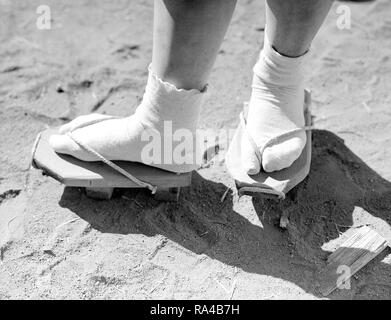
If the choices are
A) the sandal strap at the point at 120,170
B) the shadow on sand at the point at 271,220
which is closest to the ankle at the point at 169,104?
the sandal strap at the point at 120,170

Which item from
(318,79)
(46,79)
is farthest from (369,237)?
(46,79)

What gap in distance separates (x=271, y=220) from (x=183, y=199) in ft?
0.90

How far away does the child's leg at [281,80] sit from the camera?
150 centimetres

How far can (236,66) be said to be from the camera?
2258mm

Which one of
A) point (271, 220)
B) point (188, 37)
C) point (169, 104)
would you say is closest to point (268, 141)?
point (271, 220)

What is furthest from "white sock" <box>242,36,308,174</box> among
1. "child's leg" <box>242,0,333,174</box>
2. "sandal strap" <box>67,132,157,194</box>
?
"sandal strap" <box>67,132,157,194</box>

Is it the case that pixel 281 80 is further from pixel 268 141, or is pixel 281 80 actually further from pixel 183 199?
pixel 183 199

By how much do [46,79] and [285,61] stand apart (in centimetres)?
102

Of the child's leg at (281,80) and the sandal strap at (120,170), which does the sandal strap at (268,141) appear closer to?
the child's leg at (281,80)

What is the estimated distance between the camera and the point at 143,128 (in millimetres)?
1523

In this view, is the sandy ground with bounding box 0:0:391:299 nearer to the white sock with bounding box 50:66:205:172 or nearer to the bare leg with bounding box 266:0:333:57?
the white sock with bounding box 50:66:205:172

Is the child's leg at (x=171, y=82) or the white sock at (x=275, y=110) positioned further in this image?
the white sock at (x=275, y=110)

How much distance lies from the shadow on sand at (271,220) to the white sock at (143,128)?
0.49 ft
